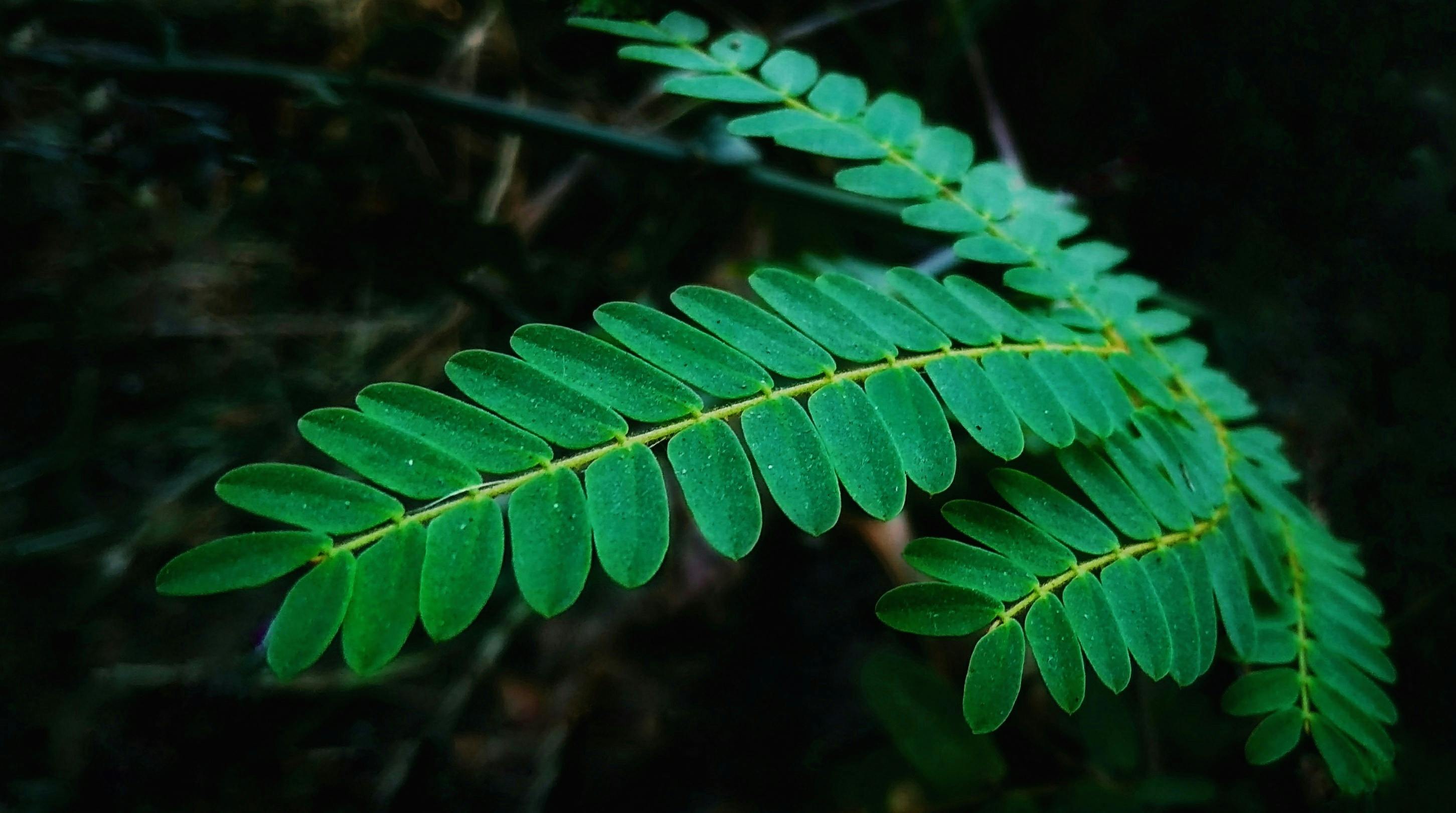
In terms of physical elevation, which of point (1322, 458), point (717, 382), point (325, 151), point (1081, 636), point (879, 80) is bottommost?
point (1322, 458)

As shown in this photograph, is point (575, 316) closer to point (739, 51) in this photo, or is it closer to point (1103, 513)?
point (739, 51)

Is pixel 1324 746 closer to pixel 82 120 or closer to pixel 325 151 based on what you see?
pixel 325 151

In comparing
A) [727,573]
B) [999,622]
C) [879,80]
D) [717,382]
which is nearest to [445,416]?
[717,382]

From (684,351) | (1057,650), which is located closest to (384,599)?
(684,351)

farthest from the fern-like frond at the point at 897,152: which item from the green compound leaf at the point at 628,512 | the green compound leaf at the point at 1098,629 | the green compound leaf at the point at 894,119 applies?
the green compound leaf at the point at 628,512

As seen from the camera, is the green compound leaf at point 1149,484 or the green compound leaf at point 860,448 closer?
the green compound leaf at point 860,448

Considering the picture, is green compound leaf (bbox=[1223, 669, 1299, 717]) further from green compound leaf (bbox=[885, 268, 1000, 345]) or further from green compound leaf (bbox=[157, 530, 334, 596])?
green compound leaf (bbox=[157, 530, 334, 596])

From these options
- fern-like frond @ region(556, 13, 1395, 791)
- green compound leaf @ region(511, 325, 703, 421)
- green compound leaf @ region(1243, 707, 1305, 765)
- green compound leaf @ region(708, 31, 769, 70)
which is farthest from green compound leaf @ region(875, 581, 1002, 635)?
green compound leaf @ region(708, 31, 769, 70)

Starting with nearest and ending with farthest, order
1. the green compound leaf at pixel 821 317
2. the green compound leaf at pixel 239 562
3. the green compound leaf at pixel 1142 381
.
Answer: the green compound leaf at pixel 239 562, the green compound leaf at pixel 821 317, the green compound leaf at pixel 1142 381

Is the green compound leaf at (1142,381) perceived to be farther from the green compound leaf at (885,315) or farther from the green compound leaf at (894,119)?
the green compound leaf at (894,119)
